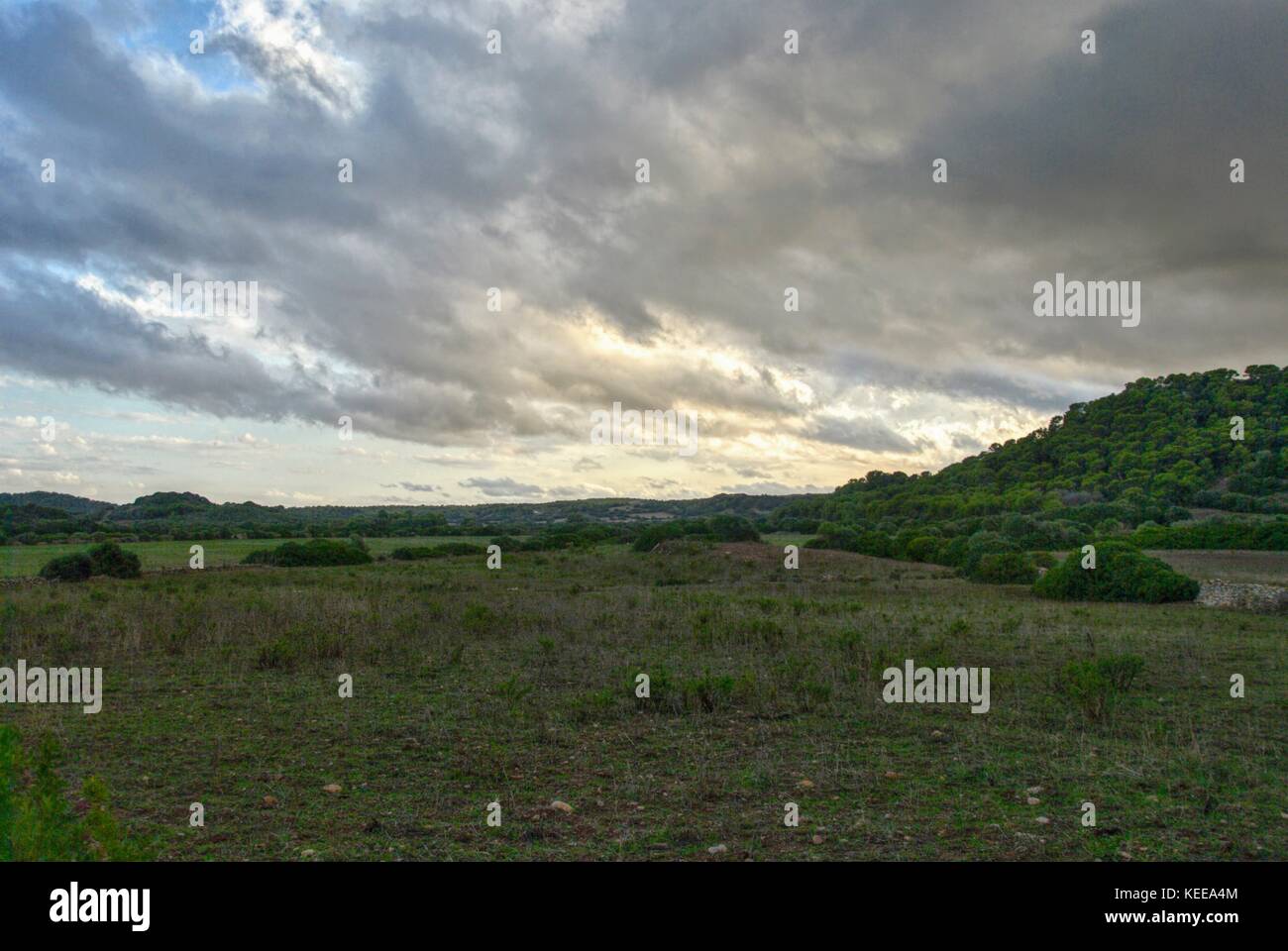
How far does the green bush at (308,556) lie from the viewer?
4338 cm

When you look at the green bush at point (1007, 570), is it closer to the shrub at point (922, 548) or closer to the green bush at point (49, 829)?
the shrub at point (922, 548)

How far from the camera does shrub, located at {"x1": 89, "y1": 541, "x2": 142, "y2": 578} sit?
106ft

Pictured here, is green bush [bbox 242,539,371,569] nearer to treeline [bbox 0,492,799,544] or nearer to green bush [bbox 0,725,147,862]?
treeline [bbox 0,492,799,544]

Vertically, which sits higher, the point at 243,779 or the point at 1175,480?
the point at 1175,480

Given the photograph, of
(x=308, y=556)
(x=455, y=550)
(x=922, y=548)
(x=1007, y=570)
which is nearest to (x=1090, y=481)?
(x=922, y=548)

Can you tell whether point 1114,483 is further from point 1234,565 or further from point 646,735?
point 646,735

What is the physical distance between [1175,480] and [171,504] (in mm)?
101680

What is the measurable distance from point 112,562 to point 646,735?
3161 centimetres

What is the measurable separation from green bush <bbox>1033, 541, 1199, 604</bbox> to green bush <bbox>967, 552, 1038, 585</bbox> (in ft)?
11.1

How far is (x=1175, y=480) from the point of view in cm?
5744
